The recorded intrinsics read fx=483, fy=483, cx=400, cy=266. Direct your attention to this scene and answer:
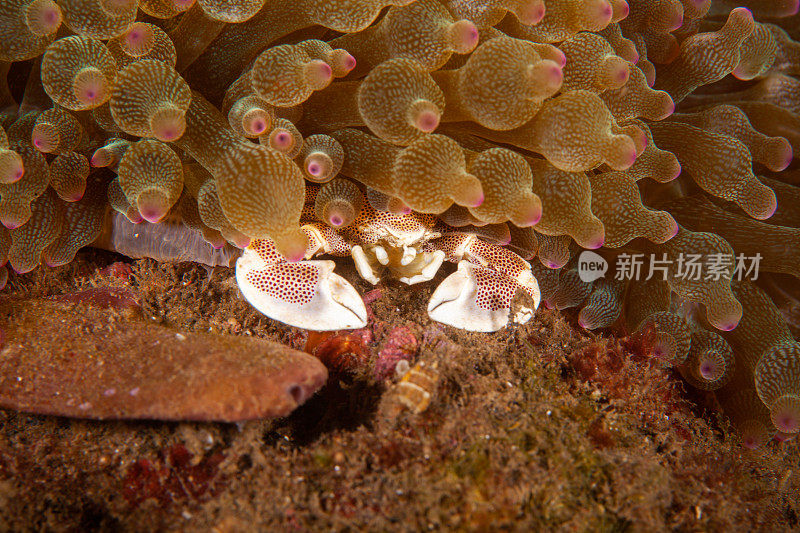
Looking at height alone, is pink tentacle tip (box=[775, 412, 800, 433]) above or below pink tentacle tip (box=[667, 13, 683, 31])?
below

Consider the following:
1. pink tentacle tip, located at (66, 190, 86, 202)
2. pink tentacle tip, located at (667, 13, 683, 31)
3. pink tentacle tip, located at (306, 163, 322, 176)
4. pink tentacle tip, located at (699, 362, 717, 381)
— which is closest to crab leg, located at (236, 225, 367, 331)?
pink tentacle tip, located at (306, 163, 322, 176)

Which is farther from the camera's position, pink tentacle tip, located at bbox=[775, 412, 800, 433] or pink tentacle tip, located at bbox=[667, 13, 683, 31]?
pink tentacle tip, located at bbox=[667, 13, 683, 31]

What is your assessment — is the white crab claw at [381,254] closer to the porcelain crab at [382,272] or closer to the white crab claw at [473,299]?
the porcelain crab at [382,272]

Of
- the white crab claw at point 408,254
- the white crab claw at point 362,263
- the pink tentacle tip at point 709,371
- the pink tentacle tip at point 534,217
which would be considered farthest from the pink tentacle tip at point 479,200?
the pink tentacle tip at point 709,371

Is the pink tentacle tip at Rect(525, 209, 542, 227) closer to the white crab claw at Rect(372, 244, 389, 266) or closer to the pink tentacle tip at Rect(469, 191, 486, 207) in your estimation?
the pink tentacle tip at Rect(469, 191, 486, 207)

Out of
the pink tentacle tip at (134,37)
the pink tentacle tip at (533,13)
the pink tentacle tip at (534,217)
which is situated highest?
the pink tentacle tip at (533,13)

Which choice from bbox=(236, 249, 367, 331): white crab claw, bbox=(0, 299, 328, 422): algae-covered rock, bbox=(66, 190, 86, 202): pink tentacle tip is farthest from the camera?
bbox=(236, 249, 367, 331): white crab claw
